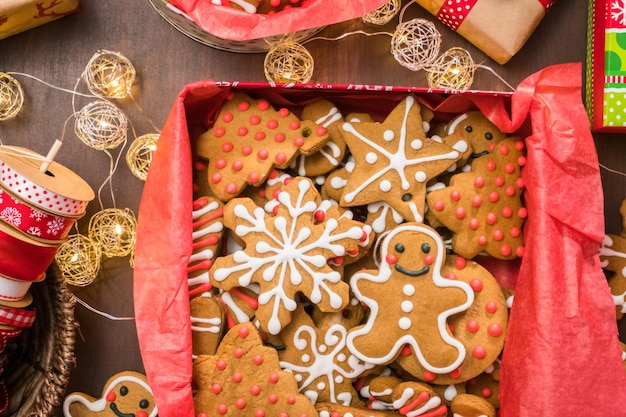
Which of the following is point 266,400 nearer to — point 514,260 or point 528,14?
point 514,260

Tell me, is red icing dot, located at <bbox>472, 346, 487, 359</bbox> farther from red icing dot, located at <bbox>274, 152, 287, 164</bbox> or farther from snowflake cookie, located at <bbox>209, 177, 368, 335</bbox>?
red icing dot, located at <bbox>274, 152, 287, 164</bbox>

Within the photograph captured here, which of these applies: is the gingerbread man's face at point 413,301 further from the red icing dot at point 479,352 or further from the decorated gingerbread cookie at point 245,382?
the decorated gingerbread cookie at point 245,382

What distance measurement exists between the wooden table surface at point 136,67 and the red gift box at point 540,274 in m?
0.21

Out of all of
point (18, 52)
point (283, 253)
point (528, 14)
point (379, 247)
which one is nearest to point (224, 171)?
point (283, 253)

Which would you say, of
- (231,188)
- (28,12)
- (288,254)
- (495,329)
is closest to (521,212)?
(495,329)

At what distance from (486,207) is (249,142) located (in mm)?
465

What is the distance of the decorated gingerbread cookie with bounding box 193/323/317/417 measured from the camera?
1162 mm

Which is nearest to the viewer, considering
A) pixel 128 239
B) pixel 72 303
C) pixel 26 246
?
pixel 26 246

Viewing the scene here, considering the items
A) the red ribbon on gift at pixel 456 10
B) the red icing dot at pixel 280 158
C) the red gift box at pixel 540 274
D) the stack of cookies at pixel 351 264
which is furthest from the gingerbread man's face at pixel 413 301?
the red ribbon on gift at pixel 456 10

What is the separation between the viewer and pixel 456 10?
128 centimetres

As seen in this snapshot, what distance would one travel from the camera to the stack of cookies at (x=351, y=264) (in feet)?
3.78

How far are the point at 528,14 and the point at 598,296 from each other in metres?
0.57

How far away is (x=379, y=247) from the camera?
1.22 meters

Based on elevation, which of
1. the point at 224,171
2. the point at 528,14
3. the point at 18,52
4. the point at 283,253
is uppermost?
the point at 528,14
